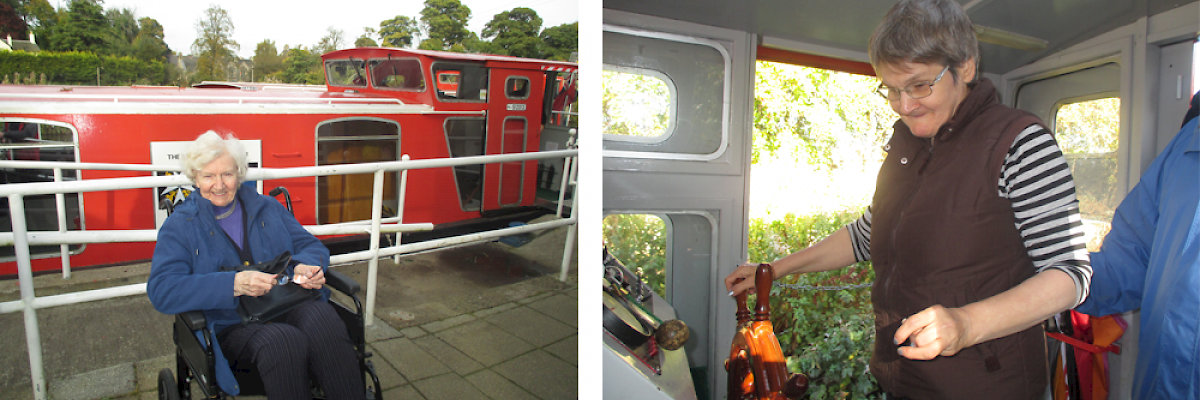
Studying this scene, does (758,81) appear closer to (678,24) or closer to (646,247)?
(678,24)

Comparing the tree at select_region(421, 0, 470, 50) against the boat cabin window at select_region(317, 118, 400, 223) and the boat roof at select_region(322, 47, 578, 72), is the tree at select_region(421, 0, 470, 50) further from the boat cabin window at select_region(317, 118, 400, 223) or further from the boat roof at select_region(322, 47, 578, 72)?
the boat cabin window at select_region(317, 118, 400, 223)

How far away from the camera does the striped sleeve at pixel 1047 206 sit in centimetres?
84

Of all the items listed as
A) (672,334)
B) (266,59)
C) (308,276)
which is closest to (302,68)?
(266,59)

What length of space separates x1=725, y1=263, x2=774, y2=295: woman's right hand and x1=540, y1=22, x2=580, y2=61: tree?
0.84m

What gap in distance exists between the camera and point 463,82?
153cm

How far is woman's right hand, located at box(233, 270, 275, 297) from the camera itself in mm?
1203

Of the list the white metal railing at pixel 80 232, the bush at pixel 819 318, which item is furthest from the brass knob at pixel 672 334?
the white metal railing at pixel 80 232

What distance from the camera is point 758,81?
44.9 inches

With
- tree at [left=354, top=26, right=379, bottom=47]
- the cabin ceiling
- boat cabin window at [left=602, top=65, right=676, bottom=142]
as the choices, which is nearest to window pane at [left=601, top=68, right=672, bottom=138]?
boat cabin window at [left=602, top=65, right=676, bottom=142]

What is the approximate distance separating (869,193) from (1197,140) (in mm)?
504

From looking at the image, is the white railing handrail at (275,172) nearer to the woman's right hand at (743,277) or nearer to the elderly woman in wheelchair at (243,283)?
the elderly woman in wheelchair at (243,283)

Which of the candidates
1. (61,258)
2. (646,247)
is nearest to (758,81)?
(646,247)

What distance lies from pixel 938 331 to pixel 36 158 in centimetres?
164

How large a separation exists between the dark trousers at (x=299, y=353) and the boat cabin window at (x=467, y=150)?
47cm
